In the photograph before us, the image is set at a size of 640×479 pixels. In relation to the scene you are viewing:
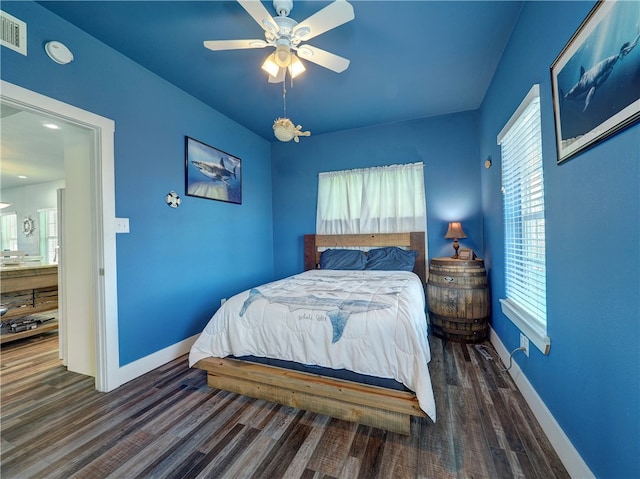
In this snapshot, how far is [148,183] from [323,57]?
6.05 ft

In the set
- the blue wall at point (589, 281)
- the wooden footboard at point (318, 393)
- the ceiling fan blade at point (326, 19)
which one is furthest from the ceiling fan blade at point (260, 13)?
the wooden footboard at point (318, 393)

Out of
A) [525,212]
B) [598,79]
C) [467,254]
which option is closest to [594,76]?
[598,79]

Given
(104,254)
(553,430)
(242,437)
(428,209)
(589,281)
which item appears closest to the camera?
(589,281)

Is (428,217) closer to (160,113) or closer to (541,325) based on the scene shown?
(541,325)

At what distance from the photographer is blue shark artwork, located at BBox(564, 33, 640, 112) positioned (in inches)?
34.0

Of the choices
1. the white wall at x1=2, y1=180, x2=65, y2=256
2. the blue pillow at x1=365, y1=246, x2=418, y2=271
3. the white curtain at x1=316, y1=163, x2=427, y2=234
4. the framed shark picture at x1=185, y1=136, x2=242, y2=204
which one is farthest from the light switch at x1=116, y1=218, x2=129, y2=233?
the white wall at x1=2, y1=180, x2=65, y2=256

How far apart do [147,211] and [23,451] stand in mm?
1687

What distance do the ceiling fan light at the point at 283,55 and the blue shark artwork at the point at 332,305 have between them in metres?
1.63

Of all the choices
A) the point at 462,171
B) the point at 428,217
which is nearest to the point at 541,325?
the point at 428,217

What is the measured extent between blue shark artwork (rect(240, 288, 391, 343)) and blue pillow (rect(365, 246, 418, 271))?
1595mm

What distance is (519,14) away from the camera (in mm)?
1818

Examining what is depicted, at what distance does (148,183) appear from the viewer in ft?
7.72

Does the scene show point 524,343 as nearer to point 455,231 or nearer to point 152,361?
point 455,231

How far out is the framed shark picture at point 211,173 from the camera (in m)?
2.76
